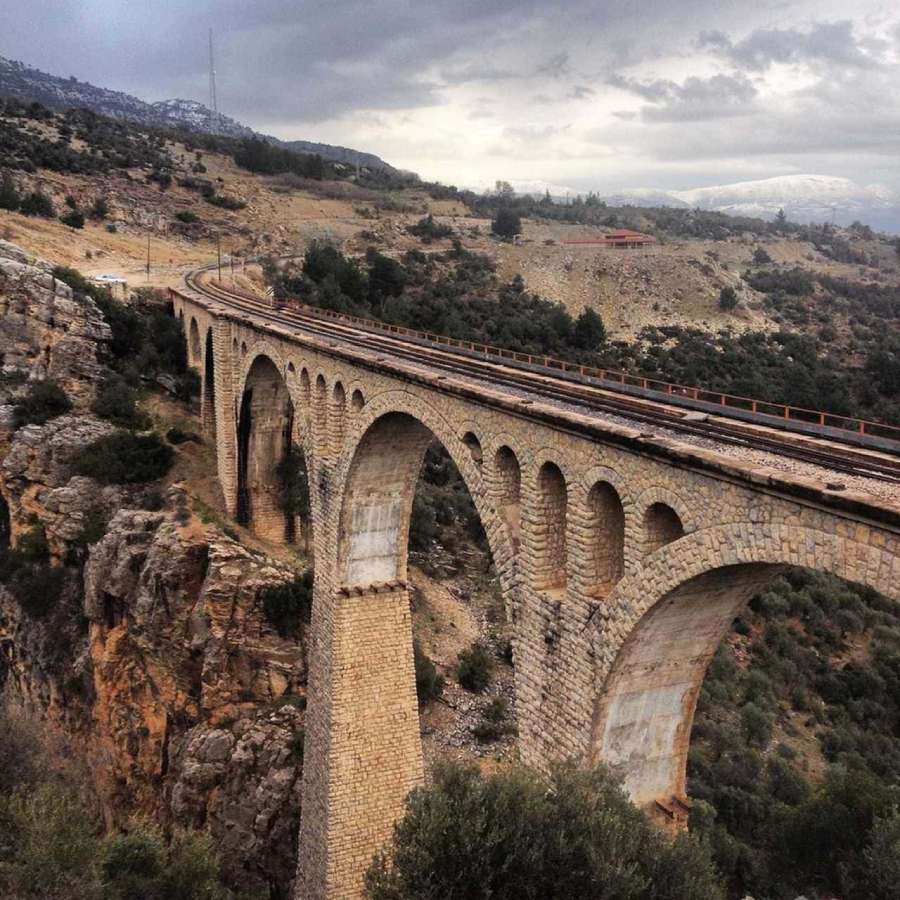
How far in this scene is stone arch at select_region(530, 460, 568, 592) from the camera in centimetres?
924

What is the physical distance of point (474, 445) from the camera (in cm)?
1109

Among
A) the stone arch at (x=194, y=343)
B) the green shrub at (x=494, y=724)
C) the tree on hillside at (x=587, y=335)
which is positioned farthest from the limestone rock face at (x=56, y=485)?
the tree on hillside at (x=587, y=335)

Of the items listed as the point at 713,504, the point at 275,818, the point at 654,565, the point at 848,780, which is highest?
the point at 713,504

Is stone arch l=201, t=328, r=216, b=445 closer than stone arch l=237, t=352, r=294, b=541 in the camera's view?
No

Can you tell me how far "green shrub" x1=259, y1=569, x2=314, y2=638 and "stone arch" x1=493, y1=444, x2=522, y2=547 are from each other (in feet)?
31.7

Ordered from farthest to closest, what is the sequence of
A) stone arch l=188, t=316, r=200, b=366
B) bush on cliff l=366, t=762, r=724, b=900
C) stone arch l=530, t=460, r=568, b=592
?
stone arch l=188, t=316, r=200, b=366 < stone arch l=530, t=460, r=568, b=592 < bush on cliff l=366, t=762, r=724, b=900

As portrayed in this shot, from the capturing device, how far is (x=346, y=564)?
15.9 metres

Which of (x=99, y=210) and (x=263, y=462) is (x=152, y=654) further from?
(x=99, y=210)

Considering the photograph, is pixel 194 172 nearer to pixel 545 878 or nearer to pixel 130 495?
pixel 130 495

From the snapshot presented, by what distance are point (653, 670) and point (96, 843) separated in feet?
21.2

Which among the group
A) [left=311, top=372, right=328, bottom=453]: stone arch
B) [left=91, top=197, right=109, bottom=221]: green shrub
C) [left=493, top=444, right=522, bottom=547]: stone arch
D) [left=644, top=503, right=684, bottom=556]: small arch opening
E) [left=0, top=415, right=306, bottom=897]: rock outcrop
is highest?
[left=91, top=197, right=109, bottom=221]: green shrub

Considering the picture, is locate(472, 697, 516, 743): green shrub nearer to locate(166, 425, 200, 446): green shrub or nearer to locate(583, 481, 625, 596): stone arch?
locate(583, 481, 625, 596): stone arch

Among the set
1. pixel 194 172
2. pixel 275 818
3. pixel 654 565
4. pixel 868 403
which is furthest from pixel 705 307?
pixel 654 565

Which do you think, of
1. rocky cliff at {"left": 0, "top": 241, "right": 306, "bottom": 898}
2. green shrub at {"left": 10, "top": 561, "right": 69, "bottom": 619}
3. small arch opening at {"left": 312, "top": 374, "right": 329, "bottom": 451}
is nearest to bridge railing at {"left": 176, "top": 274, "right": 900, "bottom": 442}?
small arch opening at {"left": 312, "top": 374, "right": 329, "bottom": 451}
